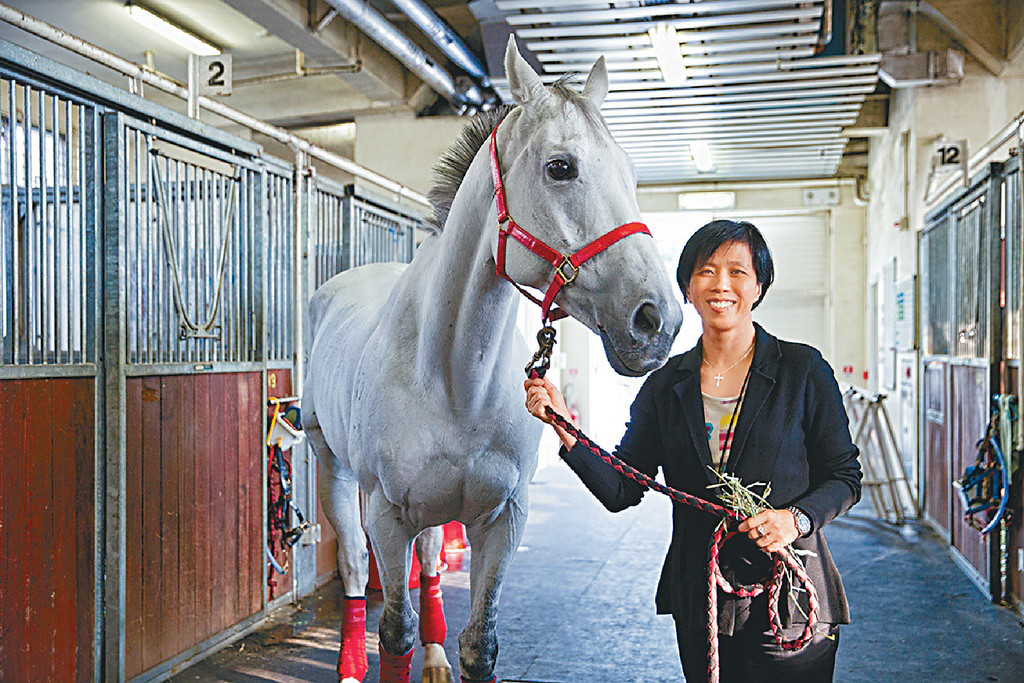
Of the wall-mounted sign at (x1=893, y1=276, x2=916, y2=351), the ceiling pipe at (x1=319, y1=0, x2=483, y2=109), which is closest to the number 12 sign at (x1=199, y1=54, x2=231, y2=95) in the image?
the ceiling pipe at (x1=319, y1=0, x2=483, y2=109)

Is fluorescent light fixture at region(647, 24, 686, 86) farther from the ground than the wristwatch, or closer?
farther from the ground

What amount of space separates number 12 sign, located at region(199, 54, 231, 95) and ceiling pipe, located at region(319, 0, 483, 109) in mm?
1698

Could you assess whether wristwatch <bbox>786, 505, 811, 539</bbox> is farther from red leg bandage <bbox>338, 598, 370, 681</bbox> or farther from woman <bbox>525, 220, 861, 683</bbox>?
red leg bandage <bbox>338, 598, 370, 681</bbox>

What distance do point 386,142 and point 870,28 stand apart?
4170mm

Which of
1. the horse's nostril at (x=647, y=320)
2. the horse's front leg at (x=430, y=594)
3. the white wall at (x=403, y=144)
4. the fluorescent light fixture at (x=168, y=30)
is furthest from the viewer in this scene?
the white wall at (x=403, y=144)

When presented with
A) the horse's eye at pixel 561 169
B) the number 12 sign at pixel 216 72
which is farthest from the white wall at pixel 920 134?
the horse's eye at pixel 561 169

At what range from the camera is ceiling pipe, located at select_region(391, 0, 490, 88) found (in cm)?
560

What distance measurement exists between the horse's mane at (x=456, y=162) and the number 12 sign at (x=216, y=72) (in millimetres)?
1774

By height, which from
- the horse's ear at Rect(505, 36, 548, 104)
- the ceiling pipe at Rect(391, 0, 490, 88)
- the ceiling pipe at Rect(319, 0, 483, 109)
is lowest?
the horse's ear at Rect(505, 36, 548, 104)

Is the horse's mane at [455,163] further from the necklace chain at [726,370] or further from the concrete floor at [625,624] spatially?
the concrete floor at [625,624]

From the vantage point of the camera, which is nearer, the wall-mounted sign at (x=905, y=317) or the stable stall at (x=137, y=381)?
the stable stall at (x=137, y=381)

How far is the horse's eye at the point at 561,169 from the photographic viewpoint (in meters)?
1.56

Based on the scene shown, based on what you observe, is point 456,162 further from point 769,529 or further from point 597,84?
point 769,529

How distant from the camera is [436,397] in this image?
1.98 metres
